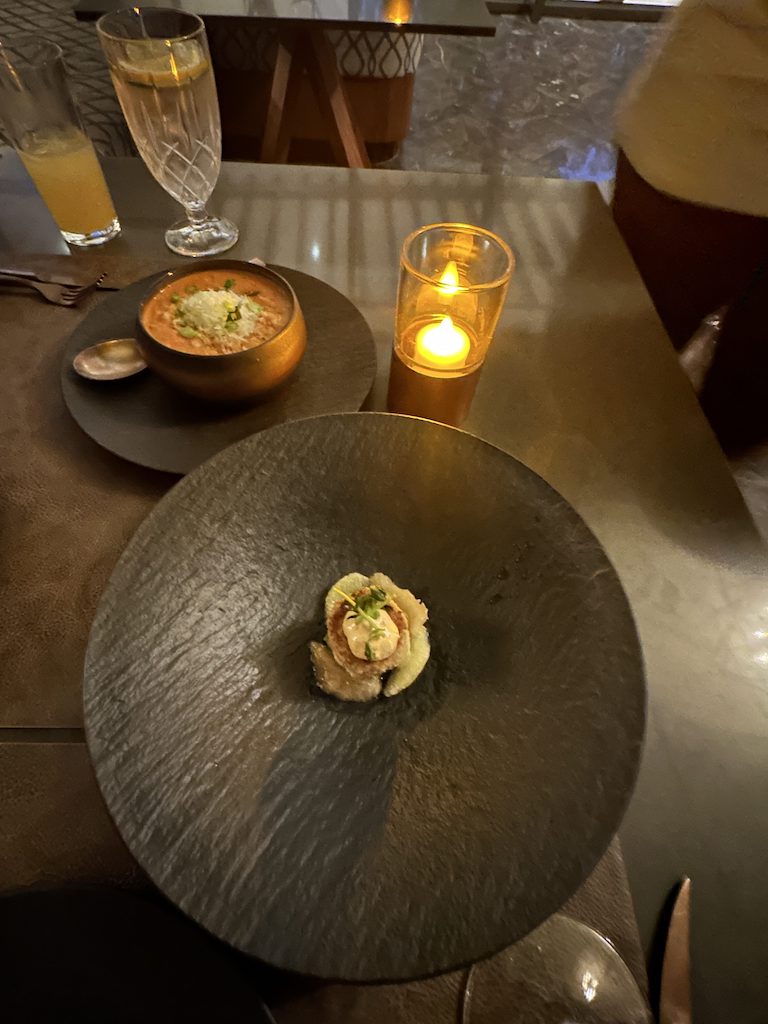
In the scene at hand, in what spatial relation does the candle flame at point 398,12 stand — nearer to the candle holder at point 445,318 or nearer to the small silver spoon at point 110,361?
the candle holder at point 445,318

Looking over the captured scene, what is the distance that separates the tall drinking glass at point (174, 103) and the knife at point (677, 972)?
3.45ft

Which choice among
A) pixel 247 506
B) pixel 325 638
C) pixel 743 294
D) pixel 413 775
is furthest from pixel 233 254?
pixel 743 294

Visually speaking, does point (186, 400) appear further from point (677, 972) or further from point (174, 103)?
point (677, 972)

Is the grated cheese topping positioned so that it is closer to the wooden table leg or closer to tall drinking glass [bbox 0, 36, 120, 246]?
tall drinking glass [bbox 0, 36, 120, 246]

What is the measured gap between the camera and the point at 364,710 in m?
0.54

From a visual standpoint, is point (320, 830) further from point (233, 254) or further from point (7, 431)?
point (233, 254)

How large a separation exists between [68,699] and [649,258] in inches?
60.0

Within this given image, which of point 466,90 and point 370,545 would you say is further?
point 466,90

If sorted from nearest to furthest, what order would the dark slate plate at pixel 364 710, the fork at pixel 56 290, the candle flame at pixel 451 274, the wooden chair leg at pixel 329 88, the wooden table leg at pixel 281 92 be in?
the dark slate plate at pixel 364 710 < the candle flame at pixel 451 274 < the fork at pixel 56 290 < the wooden chair leg at pixel 329 88 < the wooden table leg at pixel 281 92

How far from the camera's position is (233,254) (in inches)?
40.8

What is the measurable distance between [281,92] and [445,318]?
176 cm

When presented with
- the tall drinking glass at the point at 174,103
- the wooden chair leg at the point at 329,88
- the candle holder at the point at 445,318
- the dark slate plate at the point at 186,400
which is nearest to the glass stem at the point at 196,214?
the tall drinking glass at the point at 174,103

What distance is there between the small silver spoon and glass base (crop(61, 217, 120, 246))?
319mm

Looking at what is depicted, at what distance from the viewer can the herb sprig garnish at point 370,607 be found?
1.78 feet
